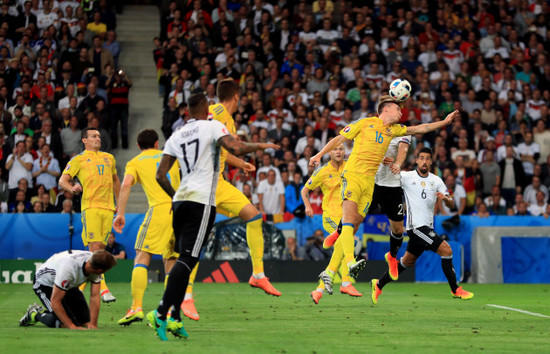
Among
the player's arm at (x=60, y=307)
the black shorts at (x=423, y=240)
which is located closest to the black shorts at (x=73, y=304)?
the player's arm at (x=60, y=307)

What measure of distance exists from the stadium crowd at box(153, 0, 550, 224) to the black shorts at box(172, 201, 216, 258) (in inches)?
512

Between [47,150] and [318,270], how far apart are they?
7.42m

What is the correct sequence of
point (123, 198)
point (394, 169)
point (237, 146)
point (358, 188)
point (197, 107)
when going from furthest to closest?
point (394, 169), point (358, 188), point (123, 198), point (197, 107), point (237, 146)

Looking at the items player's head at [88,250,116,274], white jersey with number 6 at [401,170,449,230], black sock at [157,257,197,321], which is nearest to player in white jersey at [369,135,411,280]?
white jersey with number 6 at [401,170,449,230]

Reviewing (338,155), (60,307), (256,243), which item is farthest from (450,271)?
(60,307)

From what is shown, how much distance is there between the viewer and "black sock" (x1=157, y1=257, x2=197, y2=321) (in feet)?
27.6

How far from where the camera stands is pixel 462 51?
2761cm

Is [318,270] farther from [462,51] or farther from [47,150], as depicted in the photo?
[462,51]

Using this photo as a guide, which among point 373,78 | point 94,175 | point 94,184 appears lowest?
point 94,184

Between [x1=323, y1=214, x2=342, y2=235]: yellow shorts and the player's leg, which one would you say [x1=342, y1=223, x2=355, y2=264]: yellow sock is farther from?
[x1=323, y1=214, x2=342, y2=235]: yellow shorts

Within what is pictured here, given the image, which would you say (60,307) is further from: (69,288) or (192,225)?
(192,225)

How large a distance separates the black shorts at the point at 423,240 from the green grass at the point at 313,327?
88 centimetres

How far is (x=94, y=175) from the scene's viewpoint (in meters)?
14.0

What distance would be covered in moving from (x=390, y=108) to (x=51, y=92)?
13978 mm
